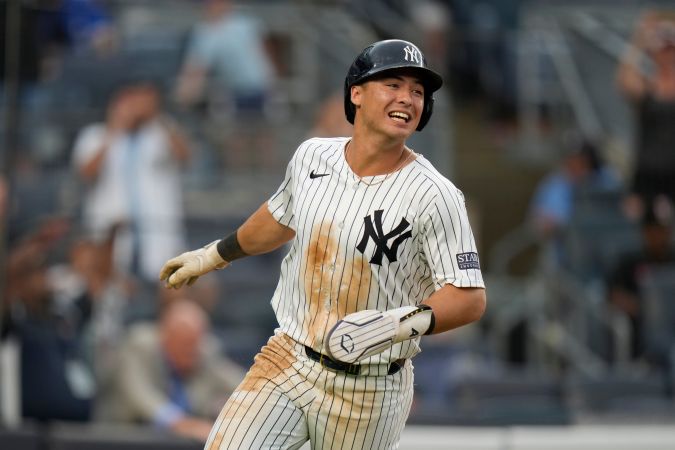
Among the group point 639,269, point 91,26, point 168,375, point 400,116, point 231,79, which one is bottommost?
point 168,375

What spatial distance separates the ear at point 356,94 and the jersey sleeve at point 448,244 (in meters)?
0.46

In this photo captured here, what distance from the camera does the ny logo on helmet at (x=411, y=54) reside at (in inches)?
178

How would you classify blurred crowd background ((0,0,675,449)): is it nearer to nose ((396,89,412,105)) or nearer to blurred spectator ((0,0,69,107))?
blurred spectator ((0,0,69,107))

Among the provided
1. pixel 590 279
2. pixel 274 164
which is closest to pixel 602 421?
pixel 590 279

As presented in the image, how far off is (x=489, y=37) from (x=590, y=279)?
2108mm

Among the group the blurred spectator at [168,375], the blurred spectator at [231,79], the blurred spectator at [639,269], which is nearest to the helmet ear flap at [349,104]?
the blurred spectator at [168,375]

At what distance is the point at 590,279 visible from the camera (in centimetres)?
1021

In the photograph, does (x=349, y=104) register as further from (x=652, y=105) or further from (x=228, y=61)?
(x=652, y=105)

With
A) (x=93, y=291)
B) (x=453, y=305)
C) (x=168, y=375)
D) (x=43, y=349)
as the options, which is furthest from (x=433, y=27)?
(x=453, y=305)

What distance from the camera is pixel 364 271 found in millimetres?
4551

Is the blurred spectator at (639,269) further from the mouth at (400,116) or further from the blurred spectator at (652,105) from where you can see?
the mouth at (400,116)

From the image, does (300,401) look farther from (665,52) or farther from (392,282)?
(665,52)

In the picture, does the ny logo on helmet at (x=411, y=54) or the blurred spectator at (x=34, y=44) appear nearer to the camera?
the ny logo on helmet at (x=411, y=54)

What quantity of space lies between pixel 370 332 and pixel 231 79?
6.24 meters
